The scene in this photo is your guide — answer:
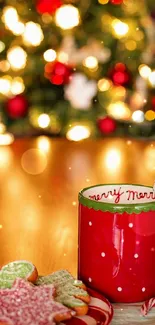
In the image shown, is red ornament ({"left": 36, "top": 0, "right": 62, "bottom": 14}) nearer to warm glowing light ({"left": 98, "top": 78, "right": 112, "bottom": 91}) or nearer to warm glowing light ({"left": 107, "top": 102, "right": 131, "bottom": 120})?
warm glowing light ({"left": 98, "top": 78, "right": 112, "bottom": 91})

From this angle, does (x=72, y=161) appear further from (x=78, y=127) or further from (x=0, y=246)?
(x=78, y=127)

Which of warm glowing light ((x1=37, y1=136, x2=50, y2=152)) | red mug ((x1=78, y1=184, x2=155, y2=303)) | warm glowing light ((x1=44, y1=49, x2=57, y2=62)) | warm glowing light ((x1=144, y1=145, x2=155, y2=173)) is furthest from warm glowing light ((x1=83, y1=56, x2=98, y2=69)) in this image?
red mug ((x1=78, y1=184, x2=155, y2=303))

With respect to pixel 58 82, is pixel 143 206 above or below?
below

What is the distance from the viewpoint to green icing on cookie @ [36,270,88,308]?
2.37 feet

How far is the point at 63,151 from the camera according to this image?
183 centimetres

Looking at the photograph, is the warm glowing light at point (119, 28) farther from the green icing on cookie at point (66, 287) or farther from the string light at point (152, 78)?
the green icing on cookie at point (66, 287)

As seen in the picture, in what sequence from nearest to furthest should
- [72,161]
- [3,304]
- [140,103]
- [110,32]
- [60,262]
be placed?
[3,304], [60,262], [72,161], [110,32], [140,103]

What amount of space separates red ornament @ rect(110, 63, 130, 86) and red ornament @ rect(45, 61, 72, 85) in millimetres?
185

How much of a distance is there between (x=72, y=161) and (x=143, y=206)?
0.94 meters

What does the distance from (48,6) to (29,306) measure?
2027 millimetres

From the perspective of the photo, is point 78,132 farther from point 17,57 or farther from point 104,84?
point 17,57

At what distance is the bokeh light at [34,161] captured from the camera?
159 centimetres

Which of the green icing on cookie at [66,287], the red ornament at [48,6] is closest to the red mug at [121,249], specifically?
the green icing on cookie at [66,287]

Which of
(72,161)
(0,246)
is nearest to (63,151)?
(72,161)
